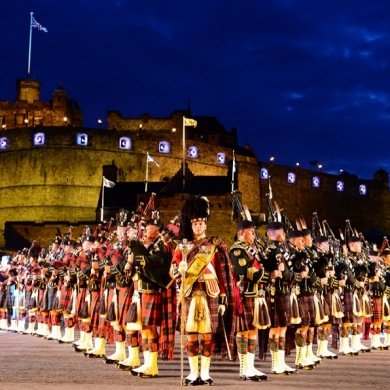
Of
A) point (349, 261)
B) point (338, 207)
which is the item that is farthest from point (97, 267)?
point (338, 207)

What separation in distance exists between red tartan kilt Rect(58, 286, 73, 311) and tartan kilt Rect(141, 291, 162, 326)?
6289 mm

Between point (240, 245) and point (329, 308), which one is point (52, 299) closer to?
point (329, 308)

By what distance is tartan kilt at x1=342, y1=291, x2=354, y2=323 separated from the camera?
41.2 feet

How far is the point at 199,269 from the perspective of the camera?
8273 mm

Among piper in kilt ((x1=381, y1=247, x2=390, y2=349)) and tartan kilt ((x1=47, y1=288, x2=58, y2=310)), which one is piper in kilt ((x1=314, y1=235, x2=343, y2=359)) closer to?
piper in kilt ((x1=381, y1=247, x2=390, y2=349))

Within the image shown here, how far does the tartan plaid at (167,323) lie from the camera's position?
30.5ft

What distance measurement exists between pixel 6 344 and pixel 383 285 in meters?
7.92

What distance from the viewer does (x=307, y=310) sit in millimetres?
10070

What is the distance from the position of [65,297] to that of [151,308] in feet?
22.0

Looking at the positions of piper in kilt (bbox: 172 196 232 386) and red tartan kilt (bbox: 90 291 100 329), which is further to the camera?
red tartan kilt (bbox: 90 291 100 329)

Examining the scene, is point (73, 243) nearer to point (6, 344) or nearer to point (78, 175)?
point (6, 344)

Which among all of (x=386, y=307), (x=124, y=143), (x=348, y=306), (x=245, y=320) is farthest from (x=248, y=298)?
(x=124, y=143)

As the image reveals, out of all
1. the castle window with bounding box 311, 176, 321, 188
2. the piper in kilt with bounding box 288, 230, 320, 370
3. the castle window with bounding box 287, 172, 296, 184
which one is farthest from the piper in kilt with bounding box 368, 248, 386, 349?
the castle window with bounding box 311, 176, 321, 188

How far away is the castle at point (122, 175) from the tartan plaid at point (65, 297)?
28.4 meters
